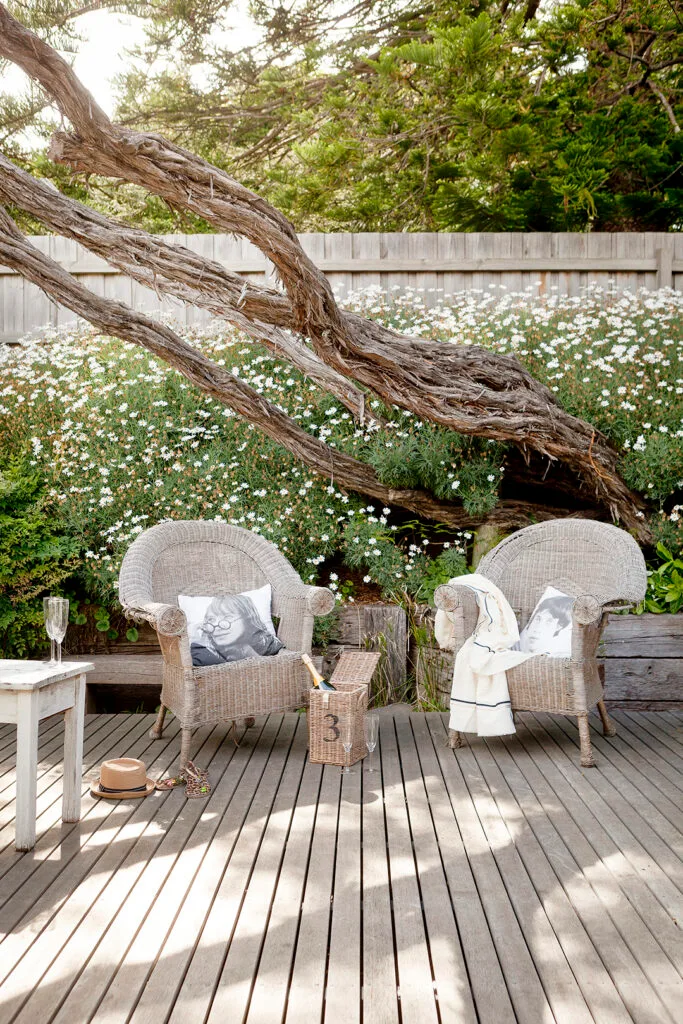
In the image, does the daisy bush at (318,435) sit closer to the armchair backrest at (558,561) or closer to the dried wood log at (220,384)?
the dried wood log at (220,384)

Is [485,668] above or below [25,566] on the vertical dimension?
below

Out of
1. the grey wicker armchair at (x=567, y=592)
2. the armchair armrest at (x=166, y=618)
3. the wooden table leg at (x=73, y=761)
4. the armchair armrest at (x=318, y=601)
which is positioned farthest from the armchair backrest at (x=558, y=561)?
the wooden table leg at (x=73, y=761)

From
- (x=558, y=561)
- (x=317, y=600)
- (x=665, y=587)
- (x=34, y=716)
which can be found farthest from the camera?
(x=665, y=587)

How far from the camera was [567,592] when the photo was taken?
4.19 metres

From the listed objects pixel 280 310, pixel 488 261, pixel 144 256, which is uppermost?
pixel 488 261

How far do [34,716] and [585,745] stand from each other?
2208 mm

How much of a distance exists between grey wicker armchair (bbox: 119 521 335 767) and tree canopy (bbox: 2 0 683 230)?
4.46 meters

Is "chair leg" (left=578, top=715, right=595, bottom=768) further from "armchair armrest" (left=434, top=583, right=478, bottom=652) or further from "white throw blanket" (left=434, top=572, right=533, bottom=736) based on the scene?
"armchair armrest" (left=434, top=583, right=478, bottom=652)

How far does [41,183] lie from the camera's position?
3859 millimetres

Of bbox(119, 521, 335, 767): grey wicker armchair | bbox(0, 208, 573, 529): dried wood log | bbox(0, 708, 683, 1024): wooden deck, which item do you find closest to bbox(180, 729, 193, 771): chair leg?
bbox(119, 521, 335, 767): grey wicker armchair

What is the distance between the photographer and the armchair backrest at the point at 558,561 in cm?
412

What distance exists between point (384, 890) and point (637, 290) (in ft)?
16.9

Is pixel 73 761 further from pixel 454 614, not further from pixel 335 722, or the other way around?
pixel 454 614

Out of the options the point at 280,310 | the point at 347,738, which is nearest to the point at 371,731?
the point at 347,738
